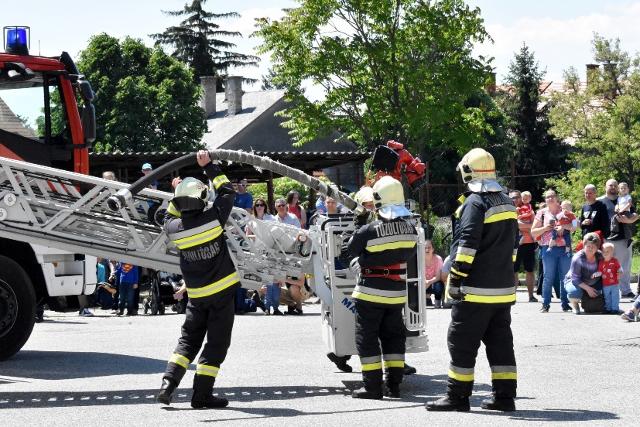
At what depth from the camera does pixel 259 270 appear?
36.2 ft

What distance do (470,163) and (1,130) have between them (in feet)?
19.5

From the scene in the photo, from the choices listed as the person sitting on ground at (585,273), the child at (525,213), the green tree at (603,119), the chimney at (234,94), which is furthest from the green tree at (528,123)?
the person sitting on ground at (585,273)

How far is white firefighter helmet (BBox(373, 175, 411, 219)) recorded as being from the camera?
933 centimetres

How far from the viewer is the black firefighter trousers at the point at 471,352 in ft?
28.2

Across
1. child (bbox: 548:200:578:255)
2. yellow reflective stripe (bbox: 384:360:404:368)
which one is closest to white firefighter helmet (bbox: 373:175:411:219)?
yellow reflective stripe (bbox: 384:360:404:368)

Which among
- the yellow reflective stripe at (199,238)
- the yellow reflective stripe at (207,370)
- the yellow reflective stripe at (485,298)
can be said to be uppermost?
the yellow reflective stripe at (199,238)

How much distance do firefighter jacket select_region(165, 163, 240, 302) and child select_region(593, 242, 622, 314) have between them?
8.16 meters

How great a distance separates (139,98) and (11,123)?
42.1 m

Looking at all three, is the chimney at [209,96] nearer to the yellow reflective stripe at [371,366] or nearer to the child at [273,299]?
the child at [273,299]

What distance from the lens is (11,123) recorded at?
41.7 ft

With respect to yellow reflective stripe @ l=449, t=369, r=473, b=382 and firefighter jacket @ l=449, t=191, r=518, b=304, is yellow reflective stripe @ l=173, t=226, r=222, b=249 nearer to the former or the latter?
firefighter jacket @ l=449, t=191, r=518, b=304

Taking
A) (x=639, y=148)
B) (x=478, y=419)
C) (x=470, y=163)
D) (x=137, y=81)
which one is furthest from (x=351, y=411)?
(x=137, y=81)

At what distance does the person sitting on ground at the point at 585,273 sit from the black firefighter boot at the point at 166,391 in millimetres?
8596

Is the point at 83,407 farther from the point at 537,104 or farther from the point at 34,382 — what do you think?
the point at 537,104
